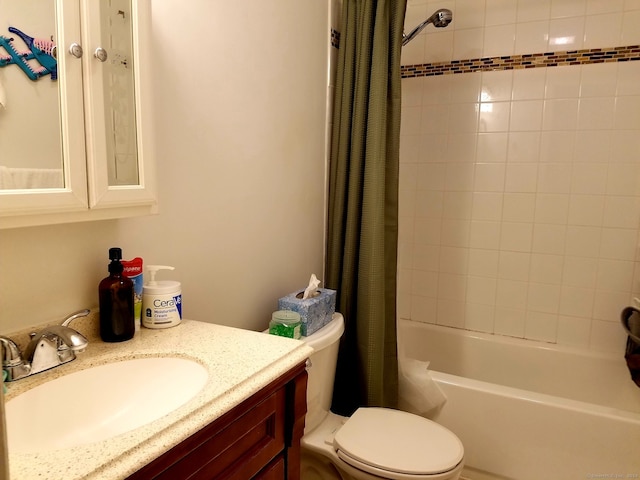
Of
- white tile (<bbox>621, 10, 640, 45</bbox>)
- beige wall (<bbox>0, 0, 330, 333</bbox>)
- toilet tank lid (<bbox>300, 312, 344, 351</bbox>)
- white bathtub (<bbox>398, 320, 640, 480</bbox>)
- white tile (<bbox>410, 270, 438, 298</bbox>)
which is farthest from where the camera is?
white tile (<bbox>410, 270, 438, 298</bbox>)

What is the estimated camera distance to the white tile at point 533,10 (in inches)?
87.0

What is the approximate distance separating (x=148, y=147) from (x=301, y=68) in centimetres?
100

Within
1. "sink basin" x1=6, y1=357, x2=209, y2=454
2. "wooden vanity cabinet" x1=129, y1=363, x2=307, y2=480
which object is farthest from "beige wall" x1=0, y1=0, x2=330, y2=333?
"wooden vanity cabinet" x1=129, y1=363, x2=307, y2=480

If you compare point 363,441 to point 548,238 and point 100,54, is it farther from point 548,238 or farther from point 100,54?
point 548,238

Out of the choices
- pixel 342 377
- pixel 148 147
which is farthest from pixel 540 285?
pixel 148 147

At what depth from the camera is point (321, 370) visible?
1611 mm

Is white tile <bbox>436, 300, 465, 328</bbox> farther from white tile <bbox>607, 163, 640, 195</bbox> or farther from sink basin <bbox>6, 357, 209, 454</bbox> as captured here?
sink basin <bbox>6, 357, 209, 454</bbox>

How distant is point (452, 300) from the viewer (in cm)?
256

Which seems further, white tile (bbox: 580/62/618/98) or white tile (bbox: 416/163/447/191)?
white tile (bbox: 416/163/447/191)

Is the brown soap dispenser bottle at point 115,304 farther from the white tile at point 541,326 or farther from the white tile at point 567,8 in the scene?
the white tile at point 567,8

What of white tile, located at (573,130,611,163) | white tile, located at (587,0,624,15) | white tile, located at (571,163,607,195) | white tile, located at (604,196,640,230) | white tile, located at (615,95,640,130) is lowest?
white tile, located at (604,196,640,230)

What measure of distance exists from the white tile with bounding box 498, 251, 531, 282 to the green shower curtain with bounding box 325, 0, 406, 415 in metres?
0.73

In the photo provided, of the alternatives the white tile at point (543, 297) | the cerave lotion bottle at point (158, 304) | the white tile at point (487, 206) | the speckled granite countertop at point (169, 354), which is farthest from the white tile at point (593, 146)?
the cerave lotion bottle at point (158, 304)

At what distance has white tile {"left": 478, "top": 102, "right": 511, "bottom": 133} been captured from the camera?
2342 mm
